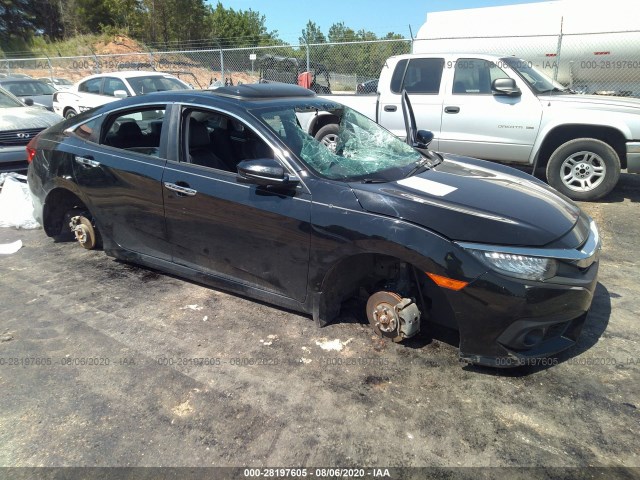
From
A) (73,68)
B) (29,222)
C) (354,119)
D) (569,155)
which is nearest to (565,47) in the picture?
(569,155)

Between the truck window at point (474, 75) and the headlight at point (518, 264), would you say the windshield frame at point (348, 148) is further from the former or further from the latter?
the truck window at point (474, 75)

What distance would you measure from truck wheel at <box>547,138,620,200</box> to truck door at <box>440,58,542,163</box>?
0.45 meters

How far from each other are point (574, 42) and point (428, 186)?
12.0 metres

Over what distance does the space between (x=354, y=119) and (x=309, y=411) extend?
252cm

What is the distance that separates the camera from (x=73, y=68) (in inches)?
1121

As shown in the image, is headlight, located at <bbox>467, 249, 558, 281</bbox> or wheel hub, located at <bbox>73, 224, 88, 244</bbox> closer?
headlight, located at <bbox>467, 249, 558, 281</bbox>

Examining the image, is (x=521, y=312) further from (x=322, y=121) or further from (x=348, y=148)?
(x=322, y=121)

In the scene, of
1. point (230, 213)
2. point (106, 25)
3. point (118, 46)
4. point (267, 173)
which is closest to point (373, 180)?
point (267, 173)

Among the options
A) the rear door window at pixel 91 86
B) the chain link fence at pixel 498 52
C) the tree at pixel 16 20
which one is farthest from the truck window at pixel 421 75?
the tree at pixel 16 20

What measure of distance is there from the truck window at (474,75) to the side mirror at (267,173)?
4964 millimetres

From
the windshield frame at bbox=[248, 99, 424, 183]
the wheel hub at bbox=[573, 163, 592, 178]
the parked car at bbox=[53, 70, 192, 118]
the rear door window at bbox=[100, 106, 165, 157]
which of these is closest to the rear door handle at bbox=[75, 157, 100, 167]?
the rear door window at bbox=[100, 106, 165, 157]

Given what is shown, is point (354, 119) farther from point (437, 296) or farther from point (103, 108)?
point (103, 108)

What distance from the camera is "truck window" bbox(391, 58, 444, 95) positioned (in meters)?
7.27

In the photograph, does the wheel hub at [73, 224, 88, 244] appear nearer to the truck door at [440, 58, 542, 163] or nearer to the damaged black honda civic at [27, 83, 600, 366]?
the damaged black honda civic at [27, 83, 600, 366]
